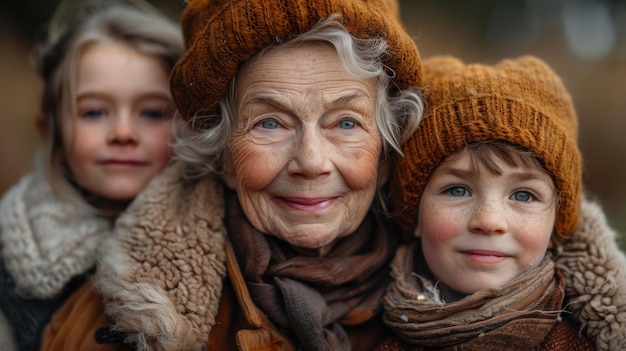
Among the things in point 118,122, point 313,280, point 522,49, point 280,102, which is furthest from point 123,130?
point 522,49

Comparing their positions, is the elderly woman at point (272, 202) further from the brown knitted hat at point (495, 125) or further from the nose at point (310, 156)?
the brown knitted hat at point (495, 125)

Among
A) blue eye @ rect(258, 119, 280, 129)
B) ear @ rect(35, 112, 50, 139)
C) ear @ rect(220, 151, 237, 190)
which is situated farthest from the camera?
ear @ rect(35, 112, 50, 139)

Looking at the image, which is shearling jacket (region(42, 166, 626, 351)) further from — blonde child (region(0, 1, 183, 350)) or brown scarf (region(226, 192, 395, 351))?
blonde child (region(0, 1, 183, 350))

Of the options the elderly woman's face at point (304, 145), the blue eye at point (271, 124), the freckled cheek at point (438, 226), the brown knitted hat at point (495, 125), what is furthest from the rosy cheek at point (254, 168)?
the freckled cheek at point (438, 226)

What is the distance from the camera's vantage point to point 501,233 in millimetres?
2459

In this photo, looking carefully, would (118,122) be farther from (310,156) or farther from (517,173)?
(517,173)

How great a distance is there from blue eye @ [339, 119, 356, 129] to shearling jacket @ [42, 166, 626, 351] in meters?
0.68

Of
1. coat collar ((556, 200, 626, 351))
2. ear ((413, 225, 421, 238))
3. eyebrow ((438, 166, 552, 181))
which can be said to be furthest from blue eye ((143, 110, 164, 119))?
coat collar ((556, 200, 626, 351))

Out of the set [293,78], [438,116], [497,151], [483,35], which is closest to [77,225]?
[293,78]

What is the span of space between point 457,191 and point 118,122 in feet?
5.71

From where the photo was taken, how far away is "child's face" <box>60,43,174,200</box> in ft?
10.6

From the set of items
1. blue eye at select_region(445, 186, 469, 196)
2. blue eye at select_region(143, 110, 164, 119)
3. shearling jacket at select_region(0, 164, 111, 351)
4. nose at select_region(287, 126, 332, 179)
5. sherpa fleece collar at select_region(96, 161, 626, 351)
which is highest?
blue eye at select_region(445, 186, 469, 196)

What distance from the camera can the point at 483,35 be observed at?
385 inches

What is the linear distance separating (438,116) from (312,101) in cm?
53
